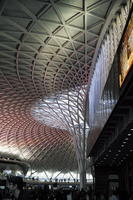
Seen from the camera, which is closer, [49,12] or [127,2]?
[127,2]

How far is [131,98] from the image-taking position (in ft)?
52.9

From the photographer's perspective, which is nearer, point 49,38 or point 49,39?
point 49,38

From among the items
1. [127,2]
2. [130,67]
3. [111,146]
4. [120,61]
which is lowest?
[111,146]

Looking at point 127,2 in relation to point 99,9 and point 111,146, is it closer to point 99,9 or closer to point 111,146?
point 99,9

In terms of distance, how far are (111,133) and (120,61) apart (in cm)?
1196

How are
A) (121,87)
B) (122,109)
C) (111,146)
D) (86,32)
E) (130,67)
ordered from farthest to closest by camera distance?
1. (86,32)
2. (111,146)
3. (122,109)
4. (121,87)
5. (130,67)

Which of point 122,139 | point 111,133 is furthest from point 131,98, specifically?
point 111,133

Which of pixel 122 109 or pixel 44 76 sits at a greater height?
pixel 44 76

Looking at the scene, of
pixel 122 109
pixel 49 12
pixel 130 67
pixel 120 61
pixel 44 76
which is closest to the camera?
pixel 130 67

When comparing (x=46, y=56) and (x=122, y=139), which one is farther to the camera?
(x=46, y=56)

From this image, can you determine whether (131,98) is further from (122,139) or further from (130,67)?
(122,139)

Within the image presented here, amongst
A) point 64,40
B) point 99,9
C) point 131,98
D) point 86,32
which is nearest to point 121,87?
point 131,98

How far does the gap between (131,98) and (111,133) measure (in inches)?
451

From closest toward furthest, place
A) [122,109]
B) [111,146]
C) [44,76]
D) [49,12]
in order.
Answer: [122,109] < [49,12] < [111,146] < [44,76]
